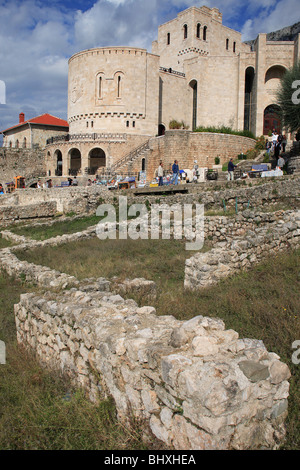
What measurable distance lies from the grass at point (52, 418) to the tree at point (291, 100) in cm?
1982

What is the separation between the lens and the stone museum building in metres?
30.1

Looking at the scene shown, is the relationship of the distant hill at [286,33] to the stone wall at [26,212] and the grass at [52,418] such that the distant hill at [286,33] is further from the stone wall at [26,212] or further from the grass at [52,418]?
the grass at [52,418]

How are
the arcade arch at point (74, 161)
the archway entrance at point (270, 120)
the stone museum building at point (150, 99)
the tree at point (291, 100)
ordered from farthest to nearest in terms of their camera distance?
the arcade arch at point (74, 161) < the archway entrance at point (270, 120) < the stone museum building at point (150, 99) < the tree at point (291, 100)

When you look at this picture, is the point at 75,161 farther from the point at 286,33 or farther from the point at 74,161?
the point at 286,33

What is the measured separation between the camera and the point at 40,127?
147 feet

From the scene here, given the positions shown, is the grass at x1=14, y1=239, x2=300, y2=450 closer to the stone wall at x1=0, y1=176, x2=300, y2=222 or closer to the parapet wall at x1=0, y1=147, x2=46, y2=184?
the stone wall at x1=0, y1=176, x2=300, y2=222

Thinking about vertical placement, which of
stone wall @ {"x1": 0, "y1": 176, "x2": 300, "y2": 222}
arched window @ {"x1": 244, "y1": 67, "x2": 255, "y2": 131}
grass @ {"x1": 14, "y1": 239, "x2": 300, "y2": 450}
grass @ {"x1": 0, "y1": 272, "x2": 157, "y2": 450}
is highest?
arched window @ {"x1": 244, "y1": 67, "x2": 255, "y2": 131}

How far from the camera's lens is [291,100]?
64.3ft

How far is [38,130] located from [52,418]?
1841 inches

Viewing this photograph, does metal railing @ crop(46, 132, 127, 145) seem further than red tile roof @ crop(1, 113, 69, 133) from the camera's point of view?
No

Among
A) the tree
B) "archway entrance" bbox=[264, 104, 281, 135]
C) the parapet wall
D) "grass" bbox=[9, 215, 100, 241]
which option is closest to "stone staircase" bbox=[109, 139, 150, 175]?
"archway entrance" bbox=[264, 104, 281, 135]

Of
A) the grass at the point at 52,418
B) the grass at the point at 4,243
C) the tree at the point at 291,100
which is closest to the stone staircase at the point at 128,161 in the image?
the tree at the point at 291,100

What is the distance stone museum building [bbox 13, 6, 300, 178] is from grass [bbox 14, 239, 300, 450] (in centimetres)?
1961

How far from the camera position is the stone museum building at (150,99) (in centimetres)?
3014
